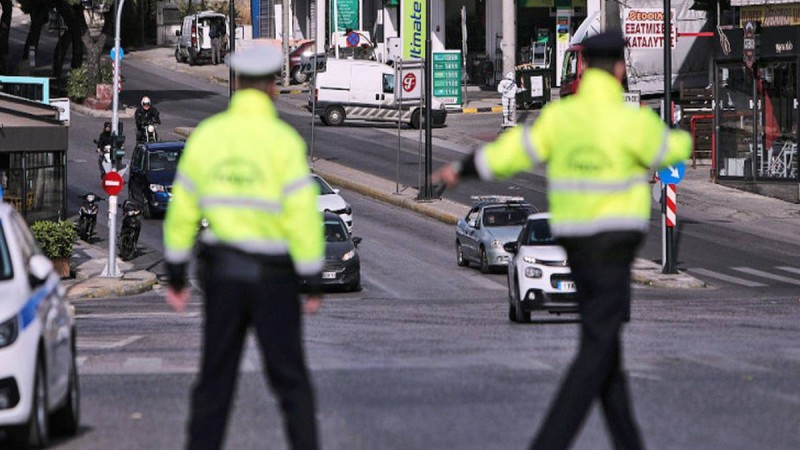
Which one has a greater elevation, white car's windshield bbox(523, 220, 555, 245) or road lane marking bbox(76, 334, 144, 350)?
white car's windshield bbox(523, 220, 555, 245)

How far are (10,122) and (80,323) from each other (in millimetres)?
15559

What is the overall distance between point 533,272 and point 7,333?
13459 millimetres

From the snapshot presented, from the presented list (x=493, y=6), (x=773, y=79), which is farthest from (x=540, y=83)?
(x=773, y=79)

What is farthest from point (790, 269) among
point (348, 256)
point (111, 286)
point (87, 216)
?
point (87, 216)

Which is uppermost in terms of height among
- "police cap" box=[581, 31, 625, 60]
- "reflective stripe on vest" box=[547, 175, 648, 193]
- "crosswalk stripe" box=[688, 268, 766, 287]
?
"police cap" box=[581, 31, 625, 60]

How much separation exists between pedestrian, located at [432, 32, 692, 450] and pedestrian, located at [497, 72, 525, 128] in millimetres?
47200

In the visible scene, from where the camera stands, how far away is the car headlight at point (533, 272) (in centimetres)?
2222

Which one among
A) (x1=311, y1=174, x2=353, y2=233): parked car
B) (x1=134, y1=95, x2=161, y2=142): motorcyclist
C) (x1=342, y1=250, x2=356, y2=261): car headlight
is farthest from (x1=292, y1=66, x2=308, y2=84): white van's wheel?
(x1=342, y1=250, x2=356, y2=261): car headlight

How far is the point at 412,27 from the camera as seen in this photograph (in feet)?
182

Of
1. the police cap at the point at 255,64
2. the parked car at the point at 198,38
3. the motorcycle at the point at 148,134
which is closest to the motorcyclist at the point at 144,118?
the motorcycle at the point at 148,134

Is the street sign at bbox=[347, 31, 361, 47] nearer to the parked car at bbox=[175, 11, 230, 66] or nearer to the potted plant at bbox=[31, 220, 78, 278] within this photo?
the parked car at bbox=[175, 11, 230, 66]

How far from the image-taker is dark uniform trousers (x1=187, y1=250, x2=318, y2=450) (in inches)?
291

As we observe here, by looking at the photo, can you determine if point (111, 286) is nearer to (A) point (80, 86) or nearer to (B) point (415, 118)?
(B) point (415, 118)

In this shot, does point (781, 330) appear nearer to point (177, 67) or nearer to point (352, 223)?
point (352, 223)
